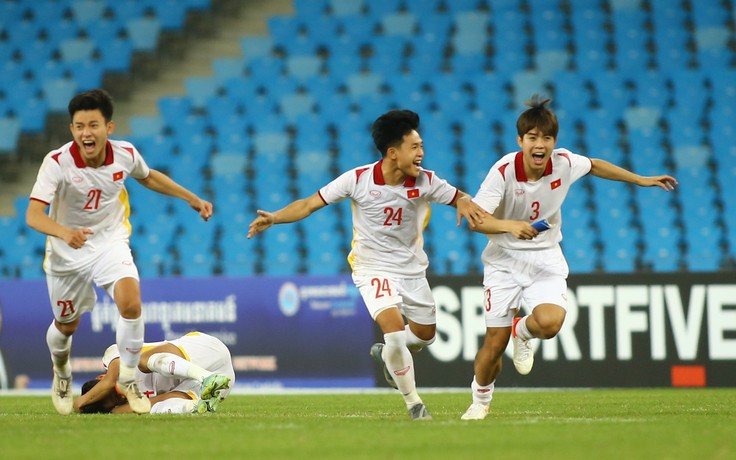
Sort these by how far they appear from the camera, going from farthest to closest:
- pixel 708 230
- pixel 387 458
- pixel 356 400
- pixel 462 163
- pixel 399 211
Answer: pixel 462 163
pixel 708 230
pixel 356 400
pixel 399 211
pixel 387 458

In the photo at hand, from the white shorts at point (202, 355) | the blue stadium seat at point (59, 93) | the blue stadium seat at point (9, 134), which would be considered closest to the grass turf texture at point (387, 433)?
the white shorts at point (202, 355)

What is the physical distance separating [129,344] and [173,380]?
1.26 meters

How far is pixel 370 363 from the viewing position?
13.0 metres

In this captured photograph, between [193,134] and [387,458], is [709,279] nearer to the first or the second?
[387,458]

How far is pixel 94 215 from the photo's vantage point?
26.6 ft

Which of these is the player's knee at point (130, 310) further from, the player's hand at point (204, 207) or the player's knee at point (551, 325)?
the player's knee at point (551, 325)

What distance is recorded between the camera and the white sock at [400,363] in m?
7.71

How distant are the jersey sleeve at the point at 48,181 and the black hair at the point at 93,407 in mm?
1606

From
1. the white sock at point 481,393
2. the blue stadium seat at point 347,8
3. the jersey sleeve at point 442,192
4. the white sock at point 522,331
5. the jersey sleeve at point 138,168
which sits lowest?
the white sock at point 481,393

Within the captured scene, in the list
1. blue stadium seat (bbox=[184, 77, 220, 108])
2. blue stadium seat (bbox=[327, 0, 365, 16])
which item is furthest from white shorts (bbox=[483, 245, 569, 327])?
blue stadium seat (bbox=[327, 0, 365, 16])

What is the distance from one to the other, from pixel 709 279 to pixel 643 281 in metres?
0.71

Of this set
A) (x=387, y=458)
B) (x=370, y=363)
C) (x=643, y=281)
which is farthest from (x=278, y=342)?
(x=387, y=458)

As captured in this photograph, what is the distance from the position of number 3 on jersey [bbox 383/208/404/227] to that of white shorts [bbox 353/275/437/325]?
1.41ft

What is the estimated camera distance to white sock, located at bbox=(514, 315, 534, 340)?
8182mm
